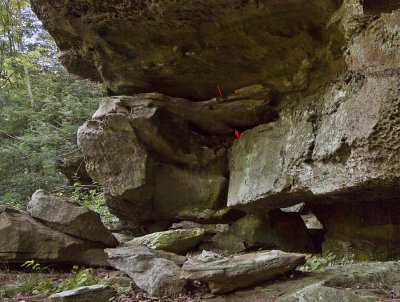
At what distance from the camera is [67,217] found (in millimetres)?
7867

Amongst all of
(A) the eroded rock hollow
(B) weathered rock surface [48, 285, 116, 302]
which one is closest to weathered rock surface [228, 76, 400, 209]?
(A) the eroded rock hollow

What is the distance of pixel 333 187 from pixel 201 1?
419cm

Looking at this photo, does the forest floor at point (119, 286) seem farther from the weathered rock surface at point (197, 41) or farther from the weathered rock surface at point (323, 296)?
the weathered rock surface at point (197, 41)

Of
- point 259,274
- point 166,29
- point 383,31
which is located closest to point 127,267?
point 259,274

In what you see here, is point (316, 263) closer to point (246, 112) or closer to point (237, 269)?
point (237, 269)

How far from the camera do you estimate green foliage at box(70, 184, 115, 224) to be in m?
14.4

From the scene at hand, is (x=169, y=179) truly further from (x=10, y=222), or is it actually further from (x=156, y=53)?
(x=10, y=222)

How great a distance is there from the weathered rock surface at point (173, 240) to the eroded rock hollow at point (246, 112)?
980 millimetres

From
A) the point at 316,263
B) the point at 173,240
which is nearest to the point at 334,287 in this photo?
the point at 316,263

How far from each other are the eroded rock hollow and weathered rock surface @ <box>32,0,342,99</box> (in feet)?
0.10

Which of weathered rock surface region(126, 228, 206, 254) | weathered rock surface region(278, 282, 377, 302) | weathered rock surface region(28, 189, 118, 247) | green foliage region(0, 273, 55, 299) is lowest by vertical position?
green foliage region(0, 273, 55, 299)

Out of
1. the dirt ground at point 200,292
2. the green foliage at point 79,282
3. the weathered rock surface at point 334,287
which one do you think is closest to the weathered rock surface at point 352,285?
the weathered rock surface at point 334,287

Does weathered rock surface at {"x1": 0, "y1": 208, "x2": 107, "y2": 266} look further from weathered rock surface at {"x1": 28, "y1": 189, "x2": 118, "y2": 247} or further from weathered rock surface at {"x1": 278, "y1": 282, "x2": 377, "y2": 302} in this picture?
weathered rock surface at {"x1": 278, "y1": 282, "x2": 377, "y2": 302}

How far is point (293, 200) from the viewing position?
8352 millimetres
